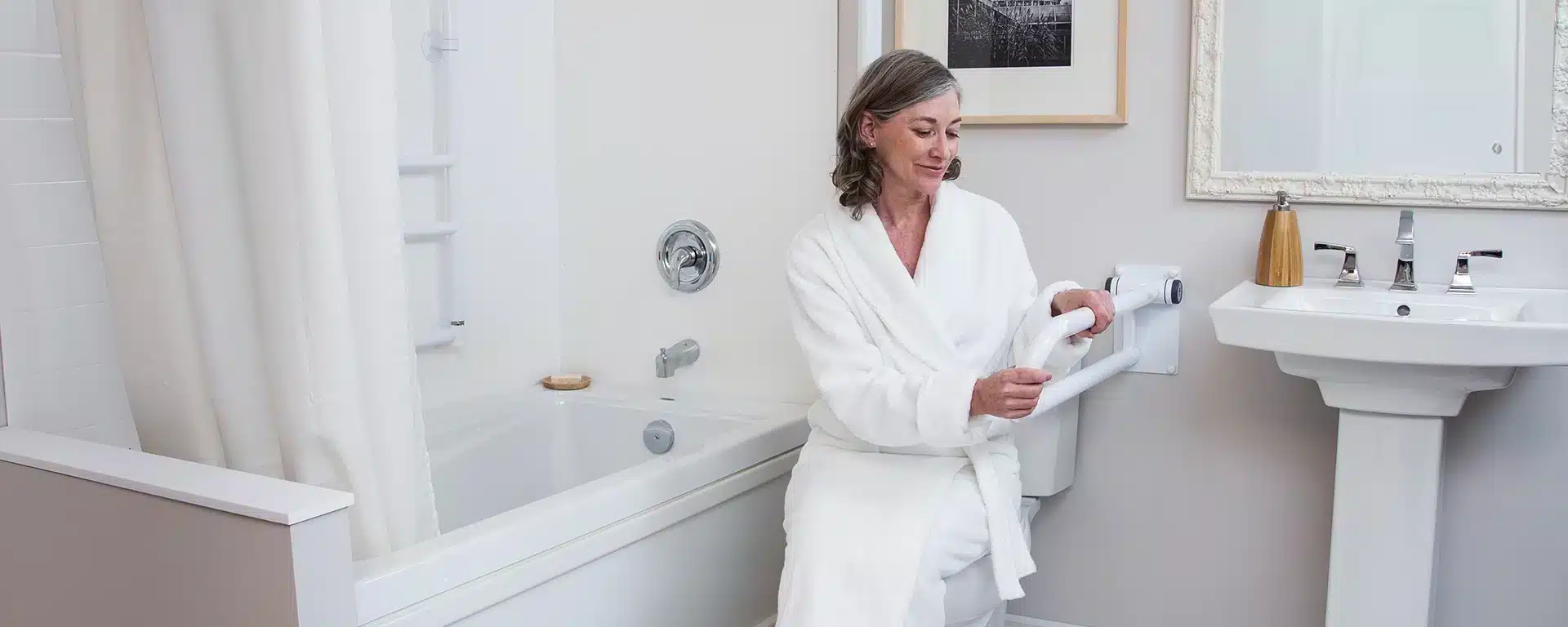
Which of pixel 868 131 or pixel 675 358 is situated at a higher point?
pixel 868 131

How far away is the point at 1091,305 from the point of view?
6.52 ft

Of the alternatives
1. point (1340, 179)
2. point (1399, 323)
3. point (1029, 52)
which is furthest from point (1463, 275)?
point (1029, 52)

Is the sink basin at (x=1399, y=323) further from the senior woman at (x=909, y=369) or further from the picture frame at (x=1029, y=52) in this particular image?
the picture frame at (x=1029, y=52)

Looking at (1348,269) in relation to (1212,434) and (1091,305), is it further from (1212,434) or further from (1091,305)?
(1091,305)

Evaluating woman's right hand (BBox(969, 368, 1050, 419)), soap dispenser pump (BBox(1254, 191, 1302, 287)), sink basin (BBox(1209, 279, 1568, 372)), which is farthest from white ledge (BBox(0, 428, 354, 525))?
soap dispenser pump (BBox(1254, 191, 1302, 287))

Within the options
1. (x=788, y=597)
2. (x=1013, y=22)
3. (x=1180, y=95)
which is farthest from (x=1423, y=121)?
(x=788, y=597)

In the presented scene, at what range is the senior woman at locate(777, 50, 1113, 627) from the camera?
1.83 m

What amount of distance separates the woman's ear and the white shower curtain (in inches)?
30.8

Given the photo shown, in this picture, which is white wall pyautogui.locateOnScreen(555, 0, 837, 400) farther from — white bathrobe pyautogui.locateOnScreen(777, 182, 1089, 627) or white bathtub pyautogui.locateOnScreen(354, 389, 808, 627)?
white bathrobe pyautogui.locateOnScreen(777, 182, 1089, 627)

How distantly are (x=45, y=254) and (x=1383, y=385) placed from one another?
2128mm

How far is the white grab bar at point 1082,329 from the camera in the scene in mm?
1834

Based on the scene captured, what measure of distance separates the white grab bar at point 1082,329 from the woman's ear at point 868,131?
1.42 feet

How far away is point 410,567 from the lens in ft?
5.30

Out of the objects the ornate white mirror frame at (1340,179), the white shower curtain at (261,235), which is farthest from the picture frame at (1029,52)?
the white shower curtain at (261,235)
